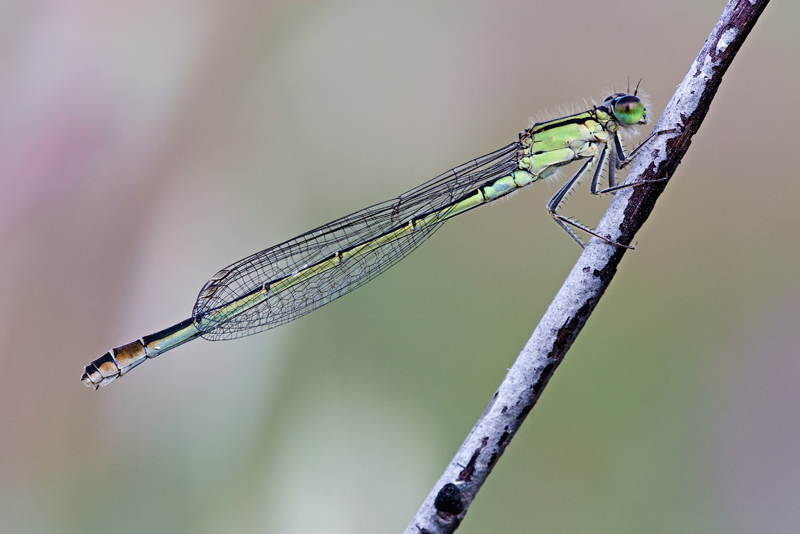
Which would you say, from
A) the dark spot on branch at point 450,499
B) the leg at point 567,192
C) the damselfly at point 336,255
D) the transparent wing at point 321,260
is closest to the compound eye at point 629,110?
the leg at point 567,192

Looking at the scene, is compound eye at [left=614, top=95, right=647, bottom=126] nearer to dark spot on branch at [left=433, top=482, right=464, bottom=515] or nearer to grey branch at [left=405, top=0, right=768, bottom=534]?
grey branch at [left=405, top=0, right=768, bottom=534]

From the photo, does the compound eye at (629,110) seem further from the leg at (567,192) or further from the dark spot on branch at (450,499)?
the dark spot on branch at (450,499)

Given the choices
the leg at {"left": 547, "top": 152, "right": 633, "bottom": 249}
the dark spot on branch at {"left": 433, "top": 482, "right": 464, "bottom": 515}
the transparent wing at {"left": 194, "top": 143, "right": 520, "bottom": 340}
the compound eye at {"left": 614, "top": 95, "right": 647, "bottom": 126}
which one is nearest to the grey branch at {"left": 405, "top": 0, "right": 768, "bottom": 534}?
the dark spot on branch at {"left": 433, "top": 482, "right": 464, "bottom": 515}

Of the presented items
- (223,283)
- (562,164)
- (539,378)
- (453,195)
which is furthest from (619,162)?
(223,283)

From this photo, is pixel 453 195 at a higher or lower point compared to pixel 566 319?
higher

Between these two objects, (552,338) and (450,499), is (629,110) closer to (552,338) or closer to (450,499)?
(552,338)

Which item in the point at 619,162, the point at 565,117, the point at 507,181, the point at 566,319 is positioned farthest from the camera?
the point at 507,181

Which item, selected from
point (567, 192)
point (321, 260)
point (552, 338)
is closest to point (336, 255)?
point (321, 260)

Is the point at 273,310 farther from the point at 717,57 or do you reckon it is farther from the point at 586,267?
the point at 717,57
